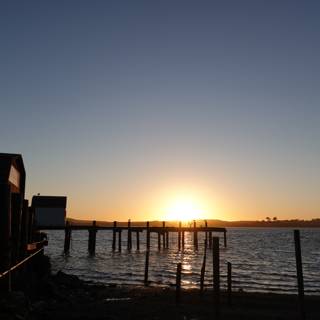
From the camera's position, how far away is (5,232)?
12.9 m

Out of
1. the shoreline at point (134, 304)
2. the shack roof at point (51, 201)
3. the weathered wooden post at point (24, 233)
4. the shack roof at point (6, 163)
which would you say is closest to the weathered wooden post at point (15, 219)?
the shoreline at point (134, 304)

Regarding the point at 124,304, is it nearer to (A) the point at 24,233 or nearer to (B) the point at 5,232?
(A) the point at 24,233

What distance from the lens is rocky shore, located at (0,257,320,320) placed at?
15016 millimetres

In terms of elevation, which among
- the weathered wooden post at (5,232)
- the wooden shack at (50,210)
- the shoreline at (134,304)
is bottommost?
the shoreline at (134,304)

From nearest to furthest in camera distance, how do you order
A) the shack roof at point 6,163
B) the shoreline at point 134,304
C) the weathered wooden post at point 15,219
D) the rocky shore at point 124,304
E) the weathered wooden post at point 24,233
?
1. the weathered wooden post at point 15,219
2. the rocky shore at point 124,304
3. the shoreline at point 134,304
4. the weathered wooden post at point 24,233
5. the shack roof at point 6,163

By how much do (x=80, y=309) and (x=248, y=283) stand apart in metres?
16.0

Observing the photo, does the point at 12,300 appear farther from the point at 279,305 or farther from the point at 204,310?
the point at 279,305

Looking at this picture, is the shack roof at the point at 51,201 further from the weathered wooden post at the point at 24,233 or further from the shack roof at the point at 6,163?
the weathered wooden post at the point at 24,233

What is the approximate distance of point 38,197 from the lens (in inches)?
2320

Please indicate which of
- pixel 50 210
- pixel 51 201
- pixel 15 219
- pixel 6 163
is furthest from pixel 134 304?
pixel 51 201

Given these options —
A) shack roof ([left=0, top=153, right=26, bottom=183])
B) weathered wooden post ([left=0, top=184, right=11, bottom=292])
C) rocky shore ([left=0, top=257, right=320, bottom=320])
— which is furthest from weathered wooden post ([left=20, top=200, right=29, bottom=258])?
shack roof ([left=0, top=153, right=26, bottom=183])

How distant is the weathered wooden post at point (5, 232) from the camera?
12.6 metres

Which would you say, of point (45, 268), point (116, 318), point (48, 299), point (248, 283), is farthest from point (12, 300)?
point (248, 283)

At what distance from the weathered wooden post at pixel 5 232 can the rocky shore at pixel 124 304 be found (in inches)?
17.0
